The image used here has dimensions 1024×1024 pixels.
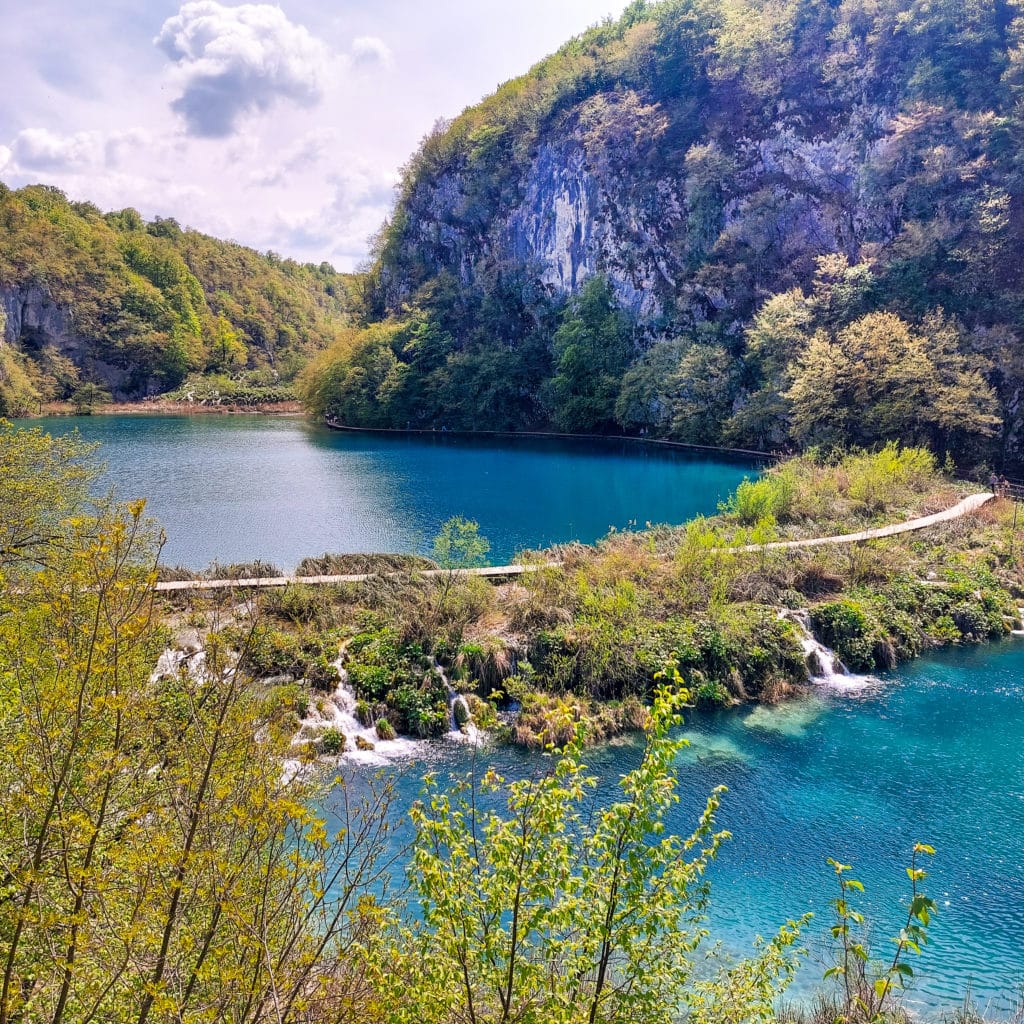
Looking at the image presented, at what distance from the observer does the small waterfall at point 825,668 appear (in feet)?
57.1

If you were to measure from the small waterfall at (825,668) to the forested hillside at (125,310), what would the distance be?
233 feet

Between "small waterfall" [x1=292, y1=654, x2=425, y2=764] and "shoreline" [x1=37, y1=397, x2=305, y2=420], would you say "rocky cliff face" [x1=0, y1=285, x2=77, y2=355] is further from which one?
"small waterfall" [x1=292, y1=654, x2=425, y2=764]

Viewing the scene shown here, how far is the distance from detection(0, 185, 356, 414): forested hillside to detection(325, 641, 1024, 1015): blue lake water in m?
73.3

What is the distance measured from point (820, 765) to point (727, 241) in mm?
43908

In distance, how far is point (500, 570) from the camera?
20.8 metres

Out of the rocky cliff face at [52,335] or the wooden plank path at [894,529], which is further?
the rocky cliff face at [52,335]

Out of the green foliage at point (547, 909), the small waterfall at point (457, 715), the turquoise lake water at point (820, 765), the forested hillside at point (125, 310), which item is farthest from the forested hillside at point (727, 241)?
the green foliage at point (547, 909)

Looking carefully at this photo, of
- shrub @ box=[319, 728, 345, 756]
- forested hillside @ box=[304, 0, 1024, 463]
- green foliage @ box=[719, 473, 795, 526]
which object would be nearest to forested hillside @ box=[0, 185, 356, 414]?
forested hillside @ box=[304, 0, 1024, 463]

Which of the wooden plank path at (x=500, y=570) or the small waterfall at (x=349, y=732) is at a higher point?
the wooden plank path at (x=500, y=570)

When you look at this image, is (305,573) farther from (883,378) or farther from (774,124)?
(774,124)

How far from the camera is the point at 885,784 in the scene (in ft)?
43.5

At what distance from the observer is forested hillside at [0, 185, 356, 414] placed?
81312 millimetres

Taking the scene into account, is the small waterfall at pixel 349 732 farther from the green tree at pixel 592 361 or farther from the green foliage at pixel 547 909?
the green tree at pixel 592 361

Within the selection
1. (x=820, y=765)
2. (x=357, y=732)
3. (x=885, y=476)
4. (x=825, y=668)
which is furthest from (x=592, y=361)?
(x=357, y=732)
